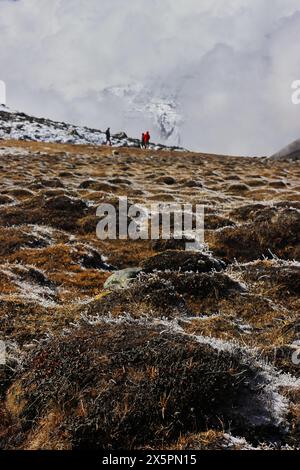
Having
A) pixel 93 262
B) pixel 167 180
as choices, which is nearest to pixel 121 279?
pixel 93 262

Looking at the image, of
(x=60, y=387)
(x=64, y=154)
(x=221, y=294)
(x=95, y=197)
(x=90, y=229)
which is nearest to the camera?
(x=60, y=387)

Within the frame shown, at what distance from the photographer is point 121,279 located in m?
13.3

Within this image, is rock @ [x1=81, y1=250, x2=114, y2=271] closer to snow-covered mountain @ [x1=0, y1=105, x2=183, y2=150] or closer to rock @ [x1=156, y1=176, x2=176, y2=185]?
rock @ [x1=156, y1=176, x2=176, y2=185]

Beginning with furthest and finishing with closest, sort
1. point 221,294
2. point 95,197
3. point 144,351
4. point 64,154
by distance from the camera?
1. point 64,154
2. point 95,197
3. point 221,294
4. point 144,351

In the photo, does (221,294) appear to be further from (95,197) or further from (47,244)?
(95,197)

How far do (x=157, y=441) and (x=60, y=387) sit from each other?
1737mm

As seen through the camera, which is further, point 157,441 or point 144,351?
point 144,351

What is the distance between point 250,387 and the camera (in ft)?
23.5

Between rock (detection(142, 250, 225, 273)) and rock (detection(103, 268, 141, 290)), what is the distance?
0.42 m

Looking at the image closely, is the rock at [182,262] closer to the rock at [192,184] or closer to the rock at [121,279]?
the rock at [121,279]

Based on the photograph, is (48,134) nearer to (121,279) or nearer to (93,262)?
(93,262)

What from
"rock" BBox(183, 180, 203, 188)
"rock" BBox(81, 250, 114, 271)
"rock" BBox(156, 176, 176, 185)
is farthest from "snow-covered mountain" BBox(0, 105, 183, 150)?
"rock" BBox(81, 250, 114, 271)

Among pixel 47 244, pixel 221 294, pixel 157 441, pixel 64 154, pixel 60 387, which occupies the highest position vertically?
pixel 64 154

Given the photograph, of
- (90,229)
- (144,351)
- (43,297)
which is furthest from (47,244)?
(144,351)
